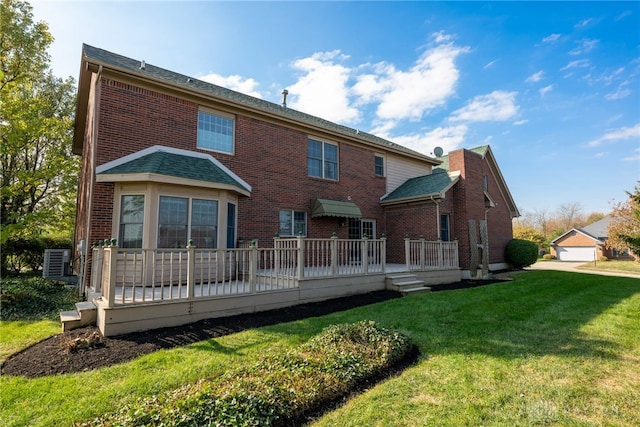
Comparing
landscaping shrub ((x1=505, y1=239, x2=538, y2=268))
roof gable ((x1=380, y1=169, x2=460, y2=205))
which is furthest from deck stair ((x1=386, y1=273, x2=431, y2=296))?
landscaping shrub ((x1=505, y1=239, x2=538, y2=268))

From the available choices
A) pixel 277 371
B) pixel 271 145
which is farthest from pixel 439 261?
pixel 277 371

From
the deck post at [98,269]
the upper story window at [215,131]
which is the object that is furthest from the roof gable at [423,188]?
the deck post at [98,269]

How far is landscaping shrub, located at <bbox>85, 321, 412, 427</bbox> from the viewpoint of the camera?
308 centimetres

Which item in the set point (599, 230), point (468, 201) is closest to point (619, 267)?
point (468, 201)

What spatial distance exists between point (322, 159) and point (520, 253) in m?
12.8

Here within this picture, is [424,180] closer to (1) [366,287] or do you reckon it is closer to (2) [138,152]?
(1) [366,287]

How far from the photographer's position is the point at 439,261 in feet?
41.1

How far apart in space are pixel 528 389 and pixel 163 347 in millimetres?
5396

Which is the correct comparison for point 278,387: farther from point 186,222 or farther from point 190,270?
point 186,222

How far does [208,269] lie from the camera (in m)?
7.86

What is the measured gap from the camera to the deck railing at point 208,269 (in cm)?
606

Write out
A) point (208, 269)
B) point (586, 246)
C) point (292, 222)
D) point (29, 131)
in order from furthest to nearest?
point (586, 246) < point (292, 222) < point (29, 131) < point (208, 269)

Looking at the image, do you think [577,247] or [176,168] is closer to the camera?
[176,168]

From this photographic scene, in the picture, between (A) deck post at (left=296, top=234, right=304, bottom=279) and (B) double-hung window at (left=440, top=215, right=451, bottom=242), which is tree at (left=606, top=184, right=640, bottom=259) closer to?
(B) double-hung window at (left=440, top=215, right=451, bottom=242)
